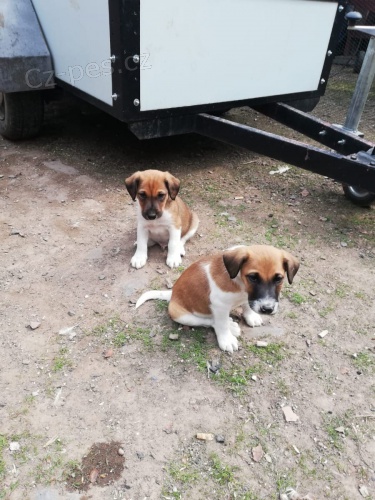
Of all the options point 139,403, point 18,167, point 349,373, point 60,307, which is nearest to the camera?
point 139,403

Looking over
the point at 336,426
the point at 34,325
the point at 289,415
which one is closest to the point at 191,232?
the point at 34,325

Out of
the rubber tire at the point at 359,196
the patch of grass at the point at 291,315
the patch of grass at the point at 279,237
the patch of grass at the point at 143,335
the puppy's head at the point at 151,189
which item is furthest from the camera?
the rubber tire at the point at 359,196

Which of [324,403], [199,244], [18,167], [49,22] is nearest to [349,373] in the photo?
[324,403]

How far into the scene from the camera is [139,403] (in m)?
2.47

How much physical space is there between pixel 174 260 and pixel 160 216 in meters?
0.41

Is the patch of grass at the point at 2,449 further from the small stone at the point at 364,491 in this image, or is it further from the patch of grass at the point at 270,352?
the small stone at the point at 364,491

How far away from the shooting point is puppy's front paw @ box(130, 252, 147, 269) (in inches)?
141

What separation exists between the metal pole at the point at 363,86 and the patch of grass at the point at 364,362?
270 cm

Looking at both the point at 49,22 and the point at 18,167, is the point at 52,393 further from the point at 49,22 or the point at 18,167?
the point at 49,22

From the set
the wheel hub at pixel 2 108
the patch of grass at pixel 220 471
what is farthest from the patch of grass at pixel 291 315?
the wheel hub at pixel 2 108

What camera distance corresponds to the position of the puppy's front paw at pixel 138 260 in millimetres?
3570

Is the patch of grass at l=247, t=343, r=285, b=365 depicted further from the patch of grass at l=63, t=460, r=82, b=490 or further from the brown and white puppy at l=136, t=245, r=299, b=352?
the patch of grass at l=63, t=460, r=82, b=490

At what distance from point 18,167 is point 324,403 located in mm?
4359

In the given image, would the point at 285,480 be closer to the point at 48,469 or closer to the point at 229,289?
the point at 229,289
